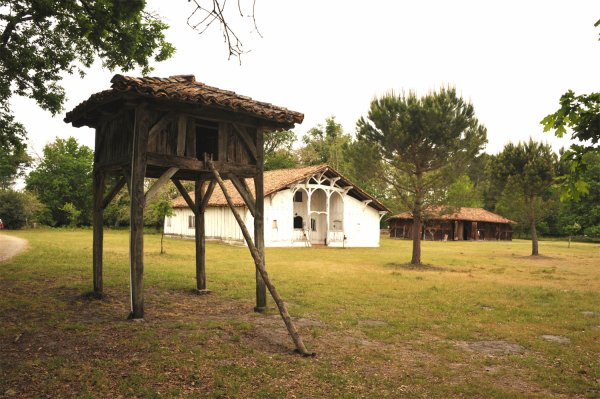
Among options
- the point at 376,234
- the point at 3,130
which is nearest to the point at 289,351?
the point at 3,130

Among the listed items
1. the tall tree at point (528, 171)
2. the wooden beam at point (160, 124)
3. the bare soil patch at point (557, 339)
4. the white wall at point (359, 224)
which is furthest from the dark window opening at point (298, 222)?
the bare soil patch at point (557, 339)

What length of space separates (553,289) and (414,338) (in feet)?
29.8

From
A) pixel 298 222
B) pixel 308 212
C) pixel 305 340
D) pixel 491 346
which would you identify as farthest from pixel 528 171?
pixel 305 340

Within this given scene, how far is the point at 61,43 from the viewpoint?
13.0 meters

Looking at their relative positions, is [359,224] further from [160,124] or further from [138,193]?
[138,193]

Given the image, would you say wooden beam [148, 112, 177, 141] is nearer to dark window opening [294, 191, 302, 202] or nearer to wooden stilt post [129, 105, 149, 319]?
wooden stilt post [129, 105, 149, 319]

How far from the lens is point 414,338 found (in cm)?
805

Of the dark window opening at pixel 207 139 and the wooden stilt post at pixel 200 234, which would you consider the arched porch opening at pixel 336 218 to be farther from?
the dark window opening at pixel 207 139

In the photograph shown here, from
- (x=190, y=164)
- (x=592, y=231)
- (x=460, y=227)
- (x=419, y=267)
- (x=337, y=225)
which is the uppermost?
(x=190, y=164)

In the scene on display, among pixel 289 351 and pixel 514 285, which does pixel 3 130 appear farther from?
pixel 514 285

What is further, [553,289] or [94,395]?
[553,289]

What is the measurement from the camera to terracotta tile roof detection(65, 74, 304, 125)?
7.57 meters

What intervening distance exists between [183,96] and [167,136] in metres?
1.05

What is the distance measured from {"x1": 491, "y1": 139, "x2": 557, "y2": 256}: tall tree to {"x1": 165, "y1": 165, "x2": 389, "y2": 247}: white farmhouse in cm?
985
